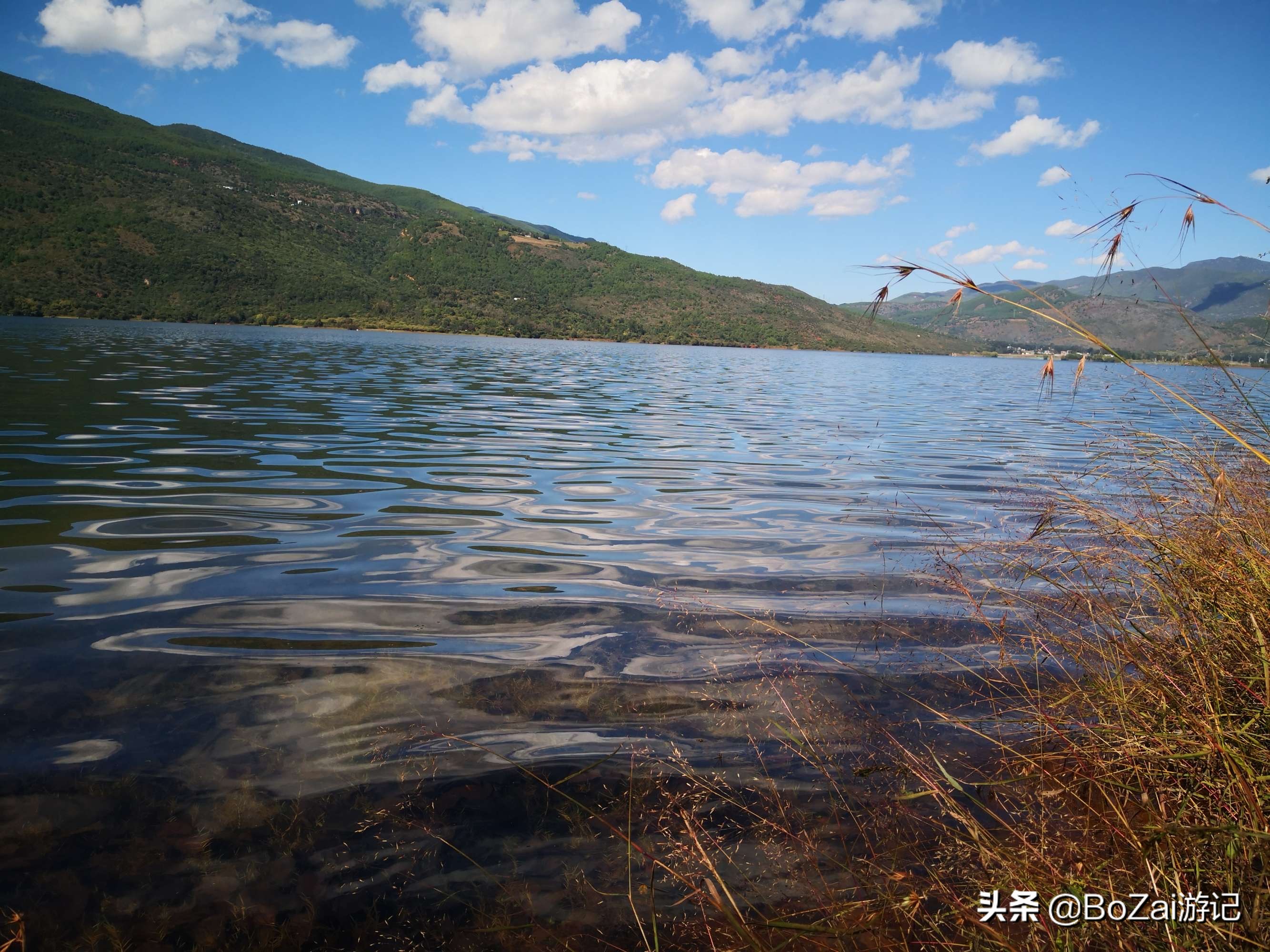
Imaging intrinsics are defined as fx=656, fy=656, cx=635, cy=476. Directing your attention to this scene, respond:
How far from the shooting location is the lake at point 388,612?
2.34 meters

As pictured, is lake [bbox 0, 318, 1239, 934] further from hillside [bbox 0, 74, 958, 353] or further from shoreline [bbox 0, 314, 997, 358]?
shoreline [bbox 0, 314, 997, 358]

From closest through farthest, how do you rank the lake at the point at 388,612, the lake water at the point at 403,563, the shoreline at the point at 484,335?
the lake at the point at 388,612
the lake water at the point at 403,563
the shoreline at the point at 484,335

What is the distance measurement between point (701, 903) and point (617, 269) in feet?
524

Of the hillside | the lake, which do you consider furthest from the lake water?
the hillside

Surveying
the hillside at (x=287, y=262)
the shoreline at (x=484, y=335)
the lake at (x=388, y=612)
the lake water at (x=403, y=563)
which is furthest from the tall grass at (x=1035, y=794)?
the shoreline at (x=484, y=335)

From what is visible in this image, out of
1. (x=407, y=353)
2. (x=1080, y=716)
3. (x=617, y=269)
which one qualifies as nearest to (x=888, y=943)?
(x=1080, y=716)

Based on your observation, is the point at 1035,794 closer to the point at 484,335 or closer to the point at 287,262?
the point at 484,335

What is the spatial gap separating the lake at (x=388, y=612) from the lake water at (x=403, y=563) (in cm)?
2

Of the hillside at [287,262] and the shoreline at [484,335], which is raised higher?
the hillside at [287,262]

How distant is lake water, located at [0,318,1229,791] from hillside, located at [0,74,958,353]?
163 ft

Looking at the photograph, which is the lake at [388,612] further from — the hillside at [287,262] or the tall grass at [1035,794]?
the hillside at [287,262]

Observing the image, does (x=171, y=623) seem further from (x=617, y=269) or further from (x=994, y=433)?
(x=617, y=269)

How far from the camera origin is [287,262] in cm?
10312

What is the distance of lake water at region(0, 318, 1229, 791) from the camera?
2848mm
